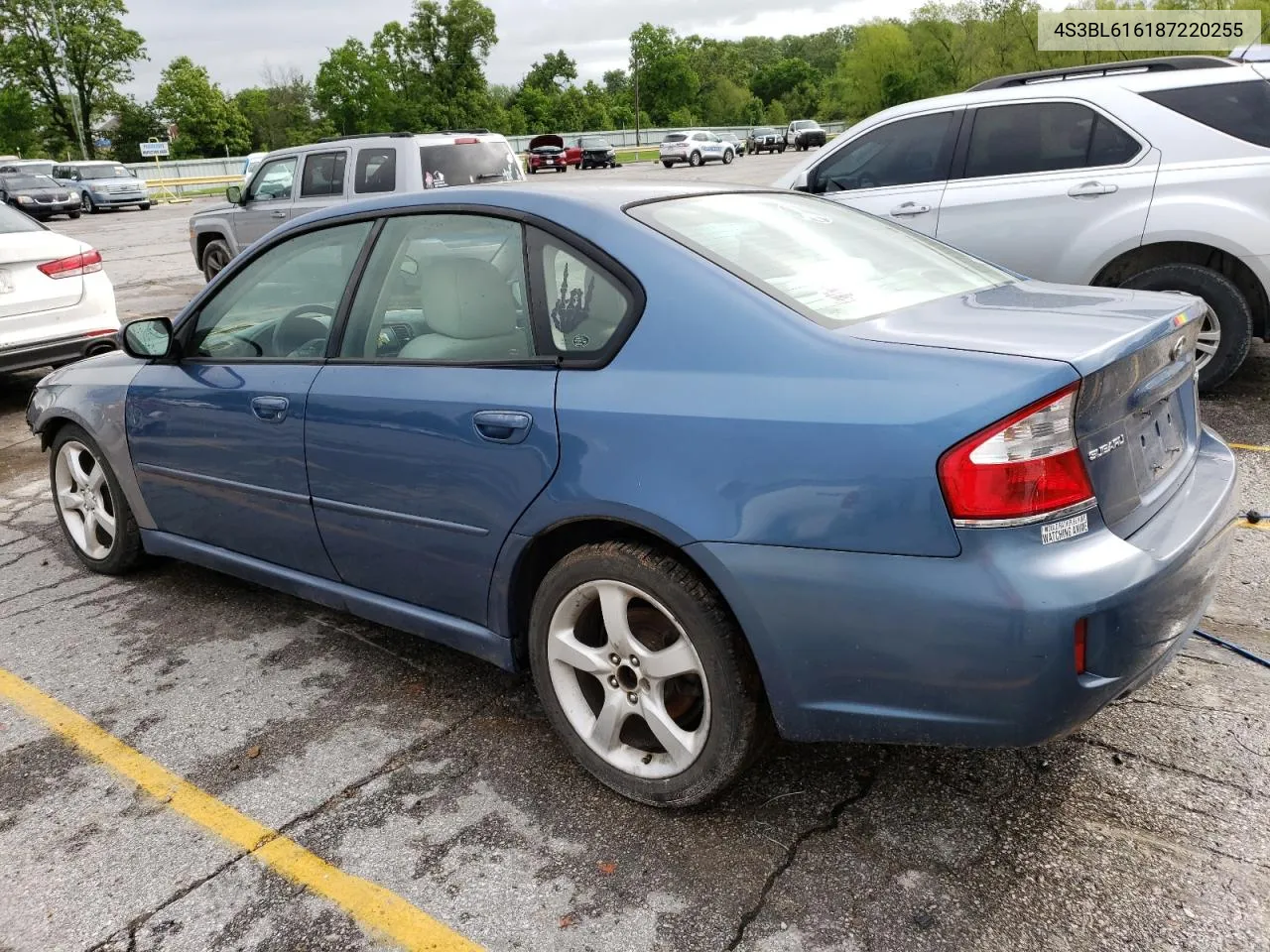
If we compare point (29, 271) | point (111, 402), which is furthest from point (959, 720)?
point (29, 271)

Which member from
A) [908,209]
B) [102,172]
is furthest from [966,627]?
[102,172]

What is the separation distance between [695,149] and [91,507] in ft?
155

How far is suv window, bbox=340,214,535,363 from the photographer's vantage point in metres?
2.83

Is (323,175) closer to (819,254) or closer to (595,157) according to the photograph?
(819,254)

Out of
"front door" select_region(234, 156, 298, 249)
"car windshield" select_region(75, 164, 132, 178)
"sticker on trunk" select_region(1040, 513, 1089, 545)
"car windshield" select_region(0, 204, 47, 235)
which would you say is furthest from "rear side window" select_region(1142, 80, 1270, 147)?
"car windshield" select_region(75, 164, 132, 178)

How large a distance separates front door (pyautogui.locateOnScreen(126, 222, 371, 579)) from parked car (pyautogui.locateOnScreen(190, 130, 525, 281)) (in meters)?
6.01

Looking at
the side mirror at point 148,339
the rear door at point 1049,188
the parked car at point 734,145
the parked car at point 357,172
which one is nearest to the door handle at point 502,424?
the side mirror at point 148,339

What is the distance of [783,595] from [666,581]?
30 centimetres

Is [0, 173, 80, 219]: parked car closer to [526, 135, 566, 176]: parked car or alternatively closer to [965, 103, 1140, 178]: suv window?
[526, 135, 566, 176]: parked car

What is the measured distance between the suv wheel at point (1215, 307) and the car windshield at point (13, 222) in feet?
25.3

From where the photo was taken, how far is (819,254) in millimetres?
2836

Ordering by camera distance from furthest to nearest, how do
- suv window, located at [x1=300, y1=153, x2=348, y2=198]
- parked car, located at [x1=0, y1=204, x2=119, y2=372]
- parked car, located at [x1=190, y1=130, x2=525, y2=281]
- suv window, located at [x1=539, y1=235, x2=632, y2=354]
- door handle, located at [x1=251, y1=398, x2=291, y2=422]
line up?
suv window, located at [x1=300, y1=153, x2=348, y2=198] → parked car, located at [x1=190, y1=130, x2=525, y2=281] → parked car, located at [x1=0, y1=204, x2=119, y2=372] → door handle, located at [x1=251, y1=398, x2=291, y2=422] → suv window, located at [x1=539, y1=235, x2=632, y2=354]

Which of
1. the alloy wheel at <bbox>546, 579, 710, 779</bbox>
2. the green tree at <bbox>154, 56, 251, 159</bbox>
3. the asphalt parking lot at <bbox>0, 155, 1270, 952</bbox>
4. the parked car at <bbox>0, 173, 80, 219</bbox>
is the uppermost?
the green tree at <bbox>154, 56, 251, 159</bbox>

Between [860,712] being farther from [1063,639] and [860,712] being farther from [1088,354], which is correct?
[1088,354]
